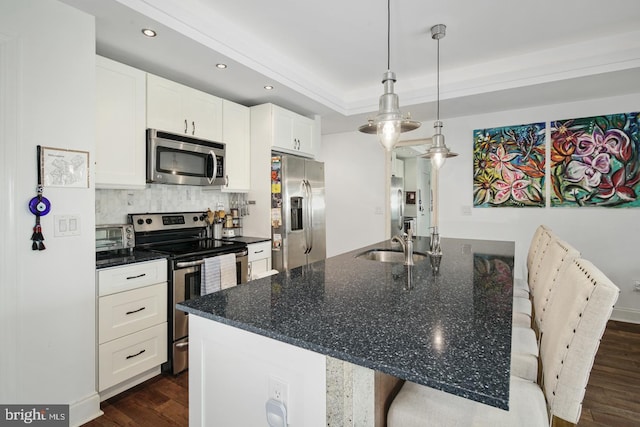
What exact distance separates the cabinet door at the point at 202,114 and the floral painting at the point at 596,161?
3.68 metres

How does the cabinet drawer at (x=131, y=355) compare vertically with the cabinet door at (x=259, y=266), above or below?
below

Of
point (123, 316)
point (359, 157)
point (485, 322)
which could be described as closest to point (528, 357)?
point (485, 322)

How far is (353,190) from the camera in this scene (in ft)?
17.0

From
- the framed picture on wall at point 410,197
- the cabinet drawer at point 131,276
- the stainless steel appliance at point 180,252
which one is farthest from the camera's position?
the framed picture on wall at point 410,197

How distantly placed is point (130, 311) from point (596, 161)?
459 centimetres

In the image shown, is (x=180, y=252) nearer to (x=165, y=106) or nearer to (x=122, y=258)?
(x=122, y=258)

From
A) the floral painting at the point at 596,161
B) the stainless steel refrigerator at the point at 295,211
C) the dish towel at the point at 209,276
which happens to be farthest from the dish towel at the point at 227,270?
the floral painting at the point at 596,161

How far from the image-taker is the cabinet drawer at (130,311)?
2.06 m

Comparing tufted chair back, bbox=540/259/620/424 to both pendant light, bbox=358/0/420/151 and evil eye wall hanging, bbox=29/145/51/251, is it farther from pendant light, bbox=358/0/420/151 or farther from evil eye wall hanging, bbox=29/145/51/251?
evil eye wall hanging, bbox=29/145/51/251

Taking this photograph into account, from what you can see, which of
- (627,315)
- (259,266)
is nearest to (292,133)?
(259,266)

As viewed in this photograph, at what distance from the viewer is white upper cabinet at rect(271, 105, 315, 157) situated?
346 centimetres

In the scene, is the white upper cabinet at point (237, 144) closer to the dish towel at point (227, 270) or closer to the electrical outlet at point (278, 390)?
the dish towel at point (227, 270)

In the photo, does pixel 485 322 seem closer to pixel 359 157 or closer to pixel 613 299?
pixel 613 299

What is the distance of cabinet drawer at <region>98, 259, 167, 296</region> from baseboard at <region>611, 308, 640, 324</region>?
447 cm
